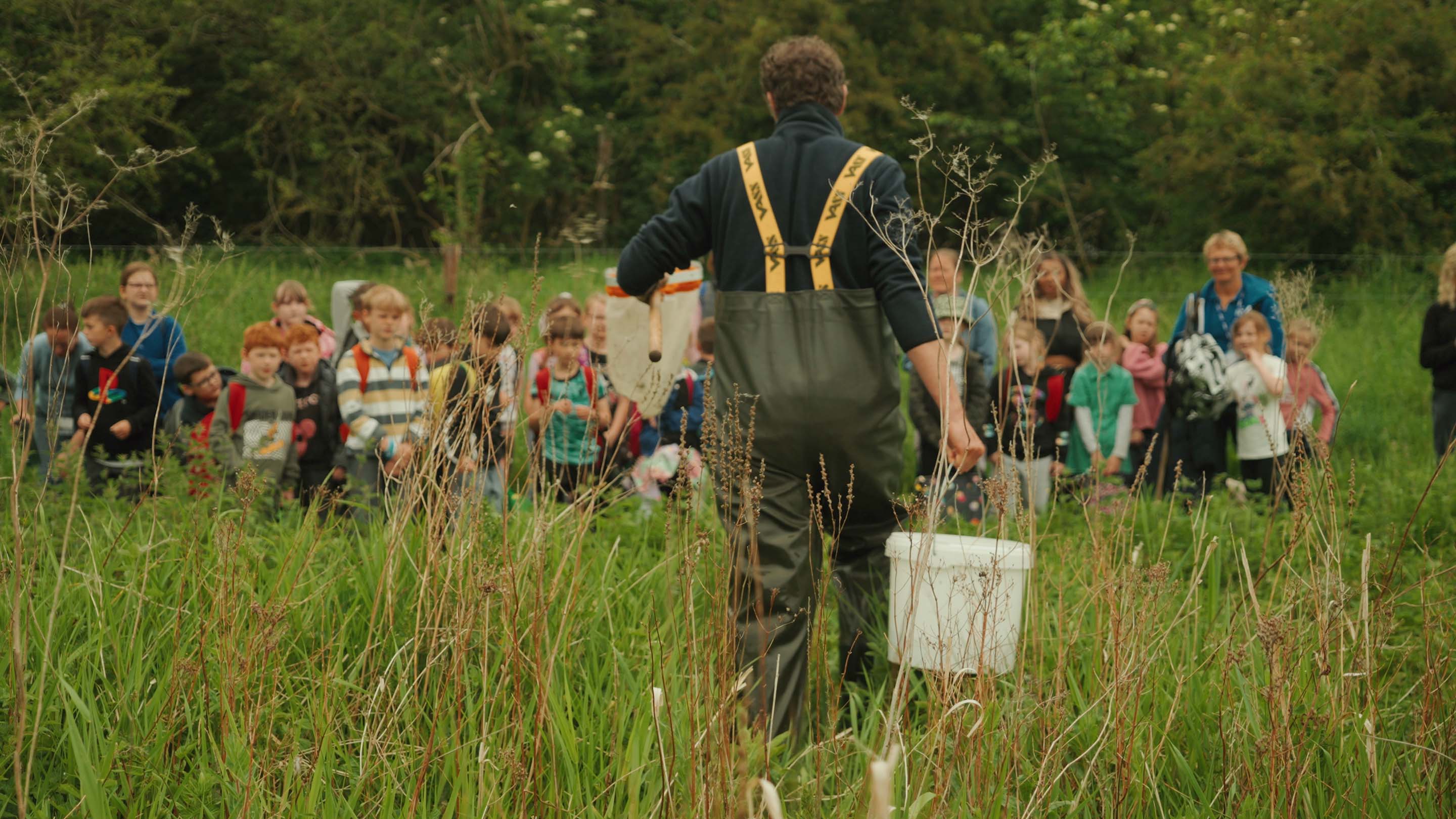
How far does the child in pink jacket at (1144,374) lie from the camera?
740 cm

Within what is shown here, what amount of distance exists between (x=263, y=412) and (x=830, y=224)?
3.28 metres

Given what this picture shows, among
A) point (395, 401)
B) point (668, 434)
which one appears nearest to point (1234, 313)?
point (668, 434)

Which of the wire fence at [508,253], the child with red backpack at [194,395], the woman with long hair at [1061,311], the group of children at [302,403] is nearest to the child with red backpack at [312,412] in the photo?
the group of children at [302,403]

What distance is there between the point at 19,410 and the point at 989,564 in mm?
2096

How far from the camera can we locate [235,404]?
220 inches

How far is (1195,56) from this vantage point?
74.3 ft

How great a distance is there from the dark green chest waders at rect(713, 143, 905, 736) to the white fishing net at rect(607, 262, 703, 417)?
0.47 metres

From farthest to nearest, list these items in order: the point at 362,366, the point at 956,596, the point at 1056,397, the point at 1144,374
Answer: the point at 1144,374 < the point at 1056,397 < the point at 362,366 < the point at 956,596

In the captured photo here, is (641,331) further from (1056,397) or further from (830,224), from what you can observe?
(1056,397)

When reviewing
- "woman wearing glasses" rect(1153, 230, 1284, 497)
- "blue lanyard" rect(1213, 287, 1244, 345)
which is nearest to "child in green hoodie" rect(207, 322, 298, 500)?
"woman wearing glasses" rect(1153, 230, 1284, 497)

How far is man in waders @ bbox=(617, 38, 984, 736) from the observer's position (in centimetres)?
330

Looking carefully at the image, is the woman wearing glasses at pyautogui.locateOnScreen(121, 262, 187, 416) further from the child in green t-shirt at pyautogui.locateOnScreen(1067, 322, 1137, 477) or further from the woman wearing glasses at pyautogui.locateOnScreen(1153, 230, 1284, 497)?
the woman wearing glasses at pyautogui.locateOnScreen(1153, 230, 1284, 497)

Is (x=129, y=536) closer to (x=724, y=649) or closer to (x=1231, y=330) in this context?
(x=724, y=649)

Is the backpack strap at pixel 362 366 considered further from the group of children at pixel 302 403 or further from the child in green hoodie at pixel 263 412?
the child in green hoodie at pixel 263 412
